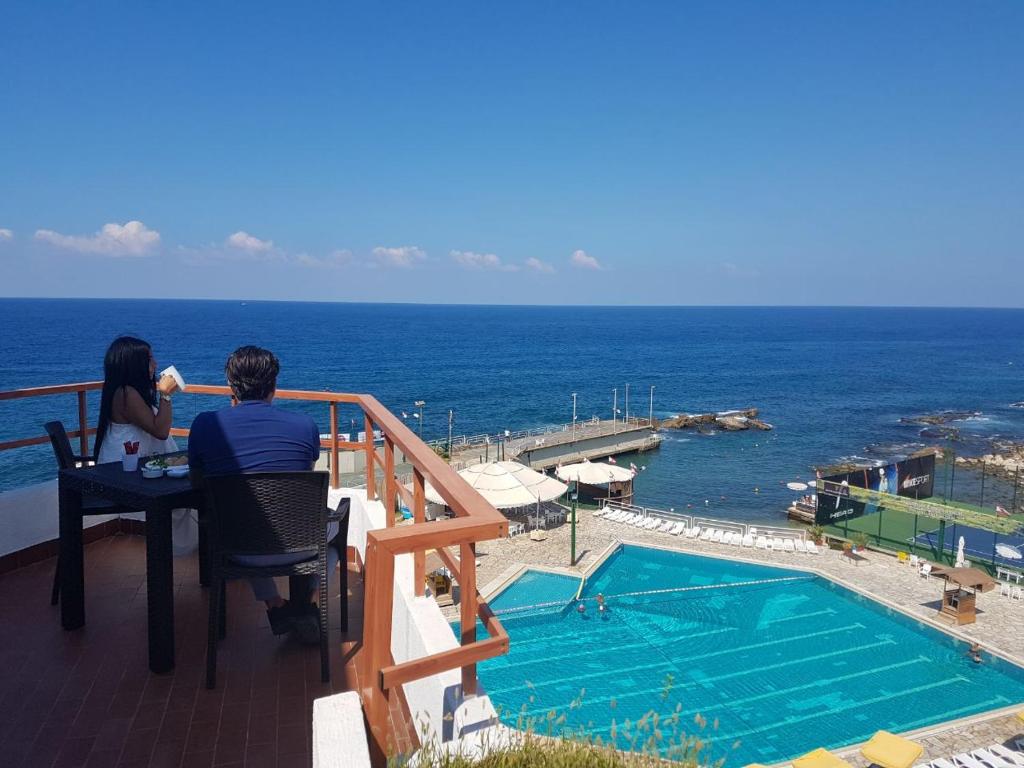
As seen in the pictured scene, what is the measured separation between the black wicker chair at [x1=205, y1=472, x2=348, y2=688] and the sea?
2764 cm

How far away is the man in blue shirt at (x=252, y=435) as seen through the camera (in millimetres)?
2748

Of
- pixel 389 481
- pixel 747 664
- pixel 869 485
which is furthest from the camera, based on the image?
pixel 869 485

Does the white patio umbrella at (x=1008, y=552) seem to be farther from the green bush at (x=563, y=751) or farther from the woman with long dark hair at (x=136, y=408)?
the woman with long dark hair at (x=136, y=408)

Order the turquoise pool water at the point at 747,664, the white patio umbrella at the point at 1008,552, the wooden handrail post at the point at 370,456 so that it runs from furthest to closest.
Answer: the white patio umbrella at the point at 1008,552, the turquoise pool water at the point at 747,664, the wooden handrail post at the point at 370,456

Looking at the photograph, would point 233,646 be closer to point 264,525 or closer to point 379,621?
point 264,525

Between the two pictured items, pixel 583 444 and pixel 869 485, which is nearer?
pixel 869 485

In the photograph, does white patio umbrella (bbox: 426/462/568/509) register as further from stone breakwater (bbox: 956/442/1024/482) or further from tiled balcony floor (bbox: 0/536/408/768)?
stone breakwater (bbox: 956/442/1024/482)

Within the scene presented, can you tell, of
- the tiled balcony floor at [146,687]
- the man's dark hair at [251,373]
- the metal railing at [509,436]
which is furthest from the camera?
the metal railing at [509,436]

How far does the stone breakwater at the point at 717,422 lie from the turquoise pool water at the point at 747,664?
32.7 meters

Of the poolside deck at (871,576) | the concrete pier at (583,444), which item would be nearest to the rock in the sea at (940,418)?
the concrete pier at (583,444)

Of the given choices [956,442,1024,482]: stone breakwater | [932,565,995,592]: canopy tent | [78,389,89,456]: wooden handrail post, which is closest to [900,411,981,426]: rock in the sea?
[956,442,1024,482]: stone breakwater

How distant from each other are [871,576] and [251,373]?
57.0ft

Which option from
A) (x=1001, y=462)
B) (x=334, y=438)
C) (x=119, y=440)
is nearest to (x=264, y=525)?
(x=119, y=440)

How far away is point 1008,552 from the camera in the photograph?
18.0m
